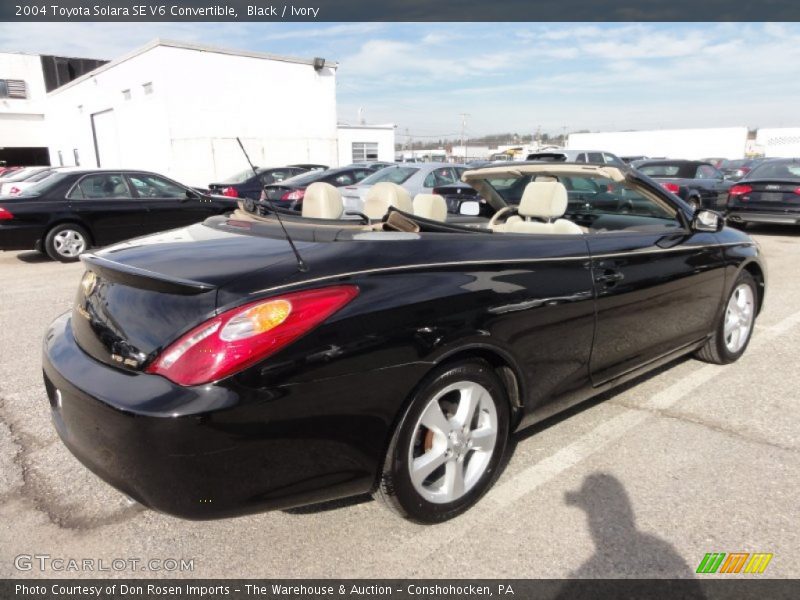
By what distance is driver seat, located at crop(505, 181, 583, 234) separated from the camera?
349 cm

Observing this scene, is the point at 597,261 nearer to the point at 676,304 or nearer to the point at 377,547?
the point at 676,304

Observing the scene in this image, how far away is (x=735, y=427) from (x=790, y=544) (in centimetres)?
108

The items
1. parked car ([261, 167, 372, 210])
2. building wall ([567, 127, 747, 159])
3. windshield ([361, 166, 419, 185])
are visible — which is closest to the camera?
parked car ([261, 167, 372, 210])

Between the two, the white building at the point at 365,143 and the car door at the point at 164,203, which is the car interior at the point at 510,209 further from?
the white building at the point at 365,143

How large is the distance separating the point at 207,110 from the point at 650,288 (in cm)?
2177

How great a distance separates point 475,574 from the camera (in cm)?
214

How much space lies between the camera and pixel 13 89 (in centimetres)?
3947

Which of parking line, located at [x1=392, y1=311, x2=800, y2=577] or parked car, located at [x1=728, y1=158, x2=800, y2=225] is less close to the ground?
parked car, located at [x1=728, y1=158, x2=800, y2=225]

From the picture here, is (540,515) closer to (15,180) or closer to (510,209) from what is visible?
(510,209)

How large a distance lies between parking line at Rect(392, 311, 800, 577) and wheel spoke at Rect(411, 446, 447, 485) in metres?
0.26

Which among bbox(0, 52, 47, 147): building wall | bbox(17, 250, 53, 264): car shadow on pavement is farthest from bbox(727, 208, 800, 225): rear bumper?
bbox(0, 52, 47, 147): building wall

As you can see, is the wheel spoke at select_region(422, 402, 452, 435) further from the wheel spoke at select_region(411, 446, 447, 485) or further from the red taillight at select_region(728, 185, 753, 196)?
the red taillight at select_region(728, 185, 753, 196)

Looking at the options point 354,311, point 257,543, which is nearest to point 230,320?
point 354,311

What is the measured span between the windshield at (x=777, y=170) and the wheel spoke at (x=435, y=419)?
12.0m
